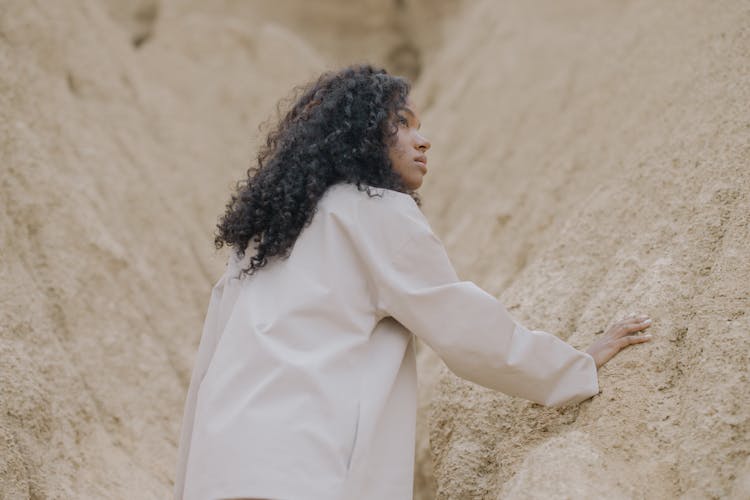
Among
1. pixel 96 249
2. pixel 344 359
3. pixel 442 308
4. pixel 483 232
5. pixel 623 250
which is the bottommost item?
pixel 96 249

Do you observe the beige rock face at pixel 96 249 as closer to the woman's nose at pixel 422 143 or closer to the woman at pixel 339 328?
the woman at pixel 339 328

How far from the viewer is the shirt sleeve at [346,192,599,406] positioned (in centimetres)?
259

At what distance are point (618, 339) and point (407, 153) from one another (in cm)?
87

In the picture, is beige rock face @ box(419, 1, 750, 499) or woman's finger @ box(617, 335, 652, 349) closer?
beige rock face @ box(419, 1, 750, 499)

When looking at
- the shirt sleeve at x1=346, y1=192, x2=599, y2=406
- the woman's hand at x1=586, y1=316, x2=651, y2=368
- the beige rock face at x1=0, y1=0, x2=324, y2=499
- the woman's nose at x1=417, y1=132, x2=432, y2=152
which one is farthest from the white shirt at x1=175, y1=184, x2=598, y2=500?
the beige rock face at x1=0, y1=0, x2=324, y2=499

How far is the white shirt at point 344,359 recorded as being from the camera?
2.37m

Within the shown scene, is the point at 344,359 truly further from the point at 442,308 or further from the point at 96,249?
the point at 96,249

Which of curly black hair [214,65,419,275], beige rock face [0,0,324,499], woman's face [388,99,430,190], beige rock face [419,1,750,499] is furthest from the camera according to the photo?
beige rock face [0,0,324,499]

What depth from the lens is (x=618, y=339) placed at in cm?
292

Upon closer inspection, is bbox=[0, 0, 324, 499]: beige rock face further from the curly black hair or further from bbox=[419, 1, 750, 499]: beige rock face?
bbox=[419, 1, 750, 499]: beige rock face

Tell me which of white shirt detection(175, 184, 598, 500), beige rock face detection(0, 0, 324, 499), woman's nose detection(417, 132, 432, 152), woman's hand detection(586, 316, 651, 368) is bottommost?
beige rock face detection(0, 0, 324, 499)

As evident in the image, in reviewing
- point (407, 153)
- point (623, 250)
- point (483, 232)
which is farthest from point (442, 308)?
point (483, 232)

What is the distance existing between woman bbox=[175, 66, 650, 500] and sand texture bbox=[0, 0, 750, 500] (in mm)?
301

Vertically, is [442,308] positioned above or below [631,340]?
below
